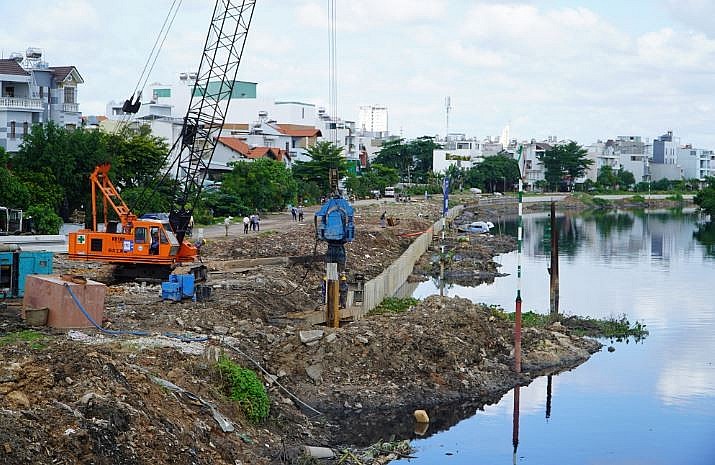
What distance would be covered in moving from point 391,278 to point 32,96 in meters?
25.3

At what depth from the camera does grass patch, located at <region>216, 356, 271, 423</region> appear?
18.1 meters

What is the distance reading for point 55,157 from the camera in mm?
44969

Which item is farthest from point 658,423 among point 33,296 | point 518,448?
point 33,296

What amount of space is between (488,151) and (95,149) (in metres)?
117

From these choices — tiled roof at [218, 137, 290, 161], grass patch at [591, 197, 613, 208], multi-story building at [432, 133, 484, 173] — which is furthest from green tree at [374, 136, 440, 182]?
tiled roof at [218, 137, 290, 161]

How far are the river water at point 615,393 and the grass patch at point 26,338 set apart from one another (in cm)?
766

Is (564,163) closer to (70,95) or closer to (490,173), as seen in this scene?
(490,173)

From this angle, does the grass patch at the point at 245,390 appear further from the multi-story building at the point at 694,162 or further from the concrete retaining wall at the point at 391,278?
the multi-story building at the point at 694,162

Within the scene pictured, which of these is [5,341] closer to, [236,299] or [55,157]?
[236,299]

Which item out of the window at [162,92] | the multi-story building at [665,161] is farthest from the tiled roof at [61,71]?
the multi-story building at [665,161]

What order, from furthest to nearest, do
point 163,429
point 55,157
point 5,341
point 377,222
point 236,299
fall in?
point 377,222 → point 55,157 → point 236,299 → point 5,341 → point 163,429

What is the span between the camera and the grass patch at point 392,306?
102 ft

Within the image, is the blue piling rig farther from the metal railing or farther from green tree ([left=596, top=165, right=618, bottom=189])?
green tree ([left=596, top=165, right=618, bottom=189])

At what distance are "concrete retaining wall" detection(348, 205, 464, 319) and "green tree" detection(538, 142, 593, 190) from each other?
72.5 meters
